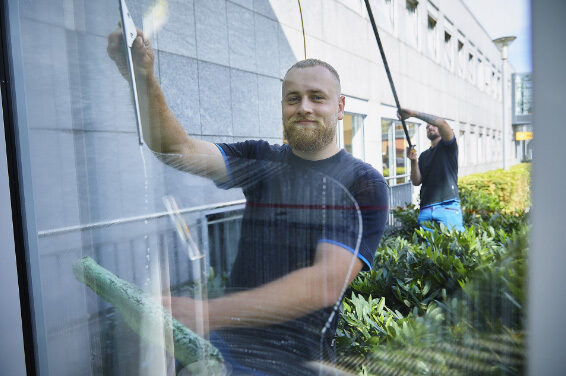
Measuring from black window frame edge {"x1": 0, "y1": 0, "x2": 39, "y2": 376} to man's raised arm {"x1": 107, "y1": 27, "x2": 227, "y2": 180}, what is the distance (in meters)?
0.34

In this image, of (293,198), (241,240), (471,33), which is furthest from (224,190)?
(471,33)

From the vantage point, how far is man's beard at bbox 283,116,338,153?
2.65 feet

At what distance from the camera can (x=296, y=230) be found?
2.88 ft

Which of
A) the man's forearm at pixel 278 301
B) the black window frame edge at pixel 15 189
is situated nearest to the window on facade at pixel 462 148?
the man's forearm at pixel 278 301

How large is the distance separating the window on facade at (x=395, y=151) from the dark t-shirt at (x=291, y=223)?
0.03m

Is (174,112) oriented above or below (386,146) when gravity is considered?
above

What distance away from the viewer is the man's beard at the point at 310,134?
2.65 ft

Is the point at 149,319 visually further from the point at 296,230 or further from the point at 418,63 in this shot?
the point at 418,63

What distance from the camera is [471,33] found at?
710mm

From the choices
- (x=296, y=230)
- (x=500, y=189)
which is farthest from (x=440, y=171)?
(x=296, y=230)

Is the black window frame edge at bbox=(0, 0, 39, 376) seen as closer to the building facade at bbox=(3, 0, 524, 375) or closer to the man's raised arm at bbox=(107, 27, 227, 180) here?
the building facade at bbox=(3, 0, 524, 375)

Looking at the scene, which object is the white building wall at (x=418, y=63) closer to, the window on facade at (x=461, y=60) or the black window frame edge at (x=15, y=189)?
the window on facade at (x=461, y=60)

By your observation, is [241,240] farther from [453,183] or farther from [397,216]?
[453,183]

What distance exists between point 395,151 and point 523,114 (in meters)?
0.28
